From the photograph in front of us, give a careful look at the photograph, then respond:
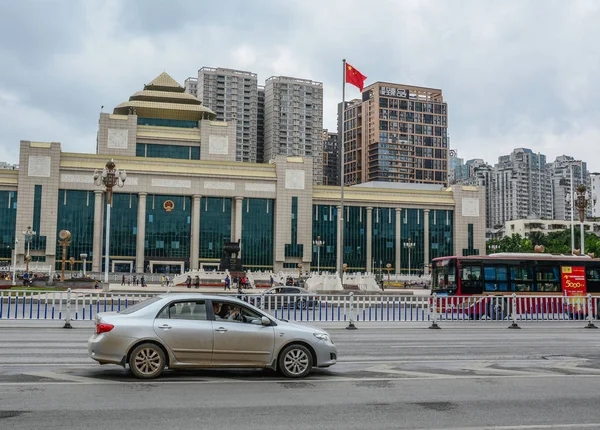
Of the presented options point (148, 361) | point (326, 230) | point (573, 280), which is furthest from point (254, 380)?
point (326, 230)

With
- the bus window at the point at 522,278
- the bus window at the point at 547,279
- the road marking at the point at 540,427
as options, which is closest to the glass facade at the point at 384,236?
the bus window at the point at 547,279

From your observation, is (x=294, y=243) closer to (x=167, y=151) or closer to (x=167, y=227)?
(x=167, y=227)

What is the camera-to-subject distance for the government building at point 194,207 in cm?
8306

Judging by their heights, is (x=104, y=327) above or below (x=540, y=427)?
above

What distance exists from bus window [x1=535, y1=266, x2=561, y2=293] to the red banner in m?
0.35

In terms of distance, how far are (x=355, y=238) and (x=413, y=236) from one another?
880 centimetres

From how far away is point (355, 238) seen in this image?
9525 cm

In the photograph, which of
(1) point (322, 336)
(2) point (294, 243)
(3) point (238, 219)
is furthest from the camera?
(2) point (294, 243)

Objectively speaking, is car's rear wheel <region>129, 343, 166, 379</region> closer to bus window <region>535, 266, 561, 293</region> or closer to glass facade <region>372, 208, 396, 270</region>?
bus window <region>535, 266, 561, 293</region>

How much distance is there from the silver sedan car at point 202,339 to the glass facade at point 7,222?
7828 centimetres

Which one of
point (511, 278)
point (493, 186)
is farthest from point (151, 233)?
point (493, 186)

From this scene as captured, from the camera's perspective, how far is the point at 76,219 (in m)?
84.1

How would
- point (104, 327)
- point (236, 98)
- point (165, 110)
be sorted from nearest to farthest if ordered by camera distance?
1. point (104, 327)
2. point (165, 110)
3. point (236, 98)

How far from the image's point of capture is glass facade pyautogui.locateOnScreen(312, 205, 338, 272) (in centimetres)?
9350
